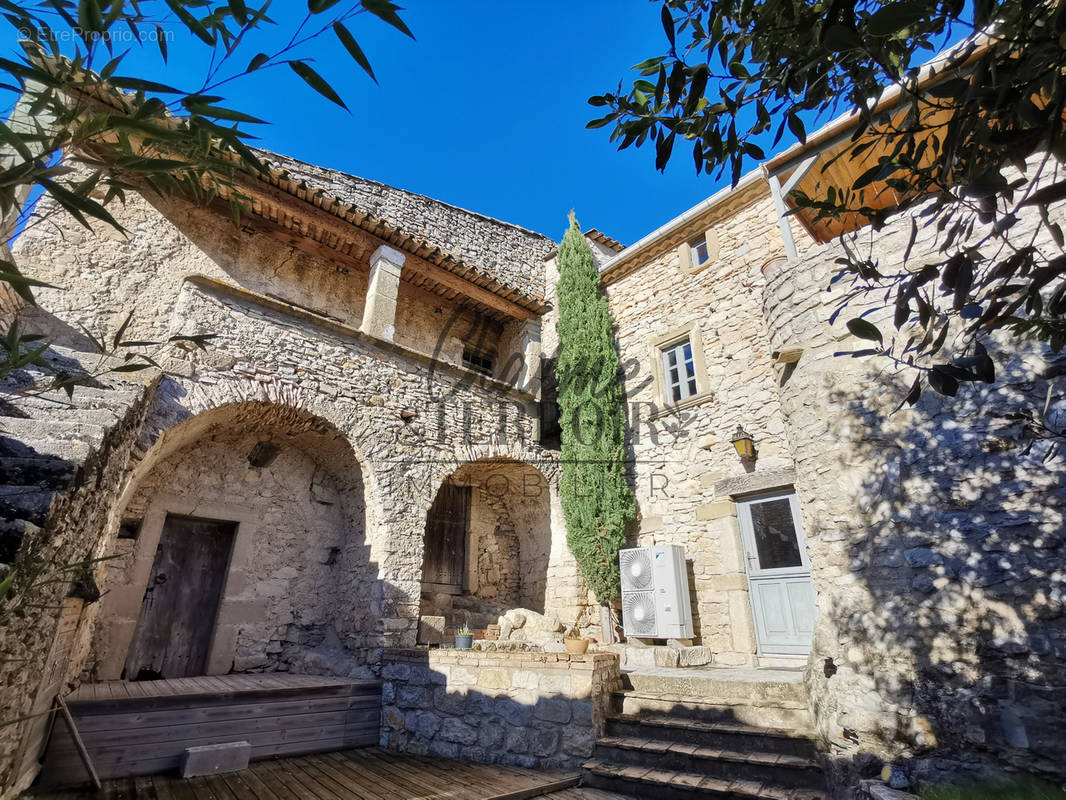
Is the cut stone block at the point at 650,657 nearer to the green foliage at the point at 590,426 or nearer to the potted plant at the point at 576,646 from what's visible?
the potted plant at the point at 576,646

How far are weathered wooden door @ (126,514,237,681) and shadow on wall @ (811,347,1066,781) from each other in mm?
6219

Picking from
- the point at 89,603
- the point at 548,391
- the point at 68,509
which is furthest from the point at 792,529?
the point at 89,603

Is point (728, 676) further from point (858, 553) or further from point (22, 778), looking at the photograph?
point (22, 778)

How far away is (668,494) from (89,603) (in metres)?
6.51

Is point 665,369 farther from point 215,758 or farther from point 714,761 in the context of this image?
point 215,758

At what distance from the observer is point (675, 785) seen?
3695 mm

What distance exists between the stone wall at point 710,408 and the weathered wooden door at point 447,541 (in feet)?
9.19

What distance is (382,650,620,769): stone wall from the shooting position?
453 cm

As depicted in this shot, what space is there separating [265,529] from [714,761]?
5.43 meters

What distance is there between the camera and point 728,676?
16.3 ft

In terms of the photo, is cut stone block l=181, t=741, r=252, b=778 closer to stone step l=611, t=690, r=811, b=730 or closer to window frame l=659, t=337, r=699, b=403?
stone step l=611, t=690, r=811, b=730

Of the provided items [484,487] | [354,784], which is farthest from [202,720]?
[484,487]

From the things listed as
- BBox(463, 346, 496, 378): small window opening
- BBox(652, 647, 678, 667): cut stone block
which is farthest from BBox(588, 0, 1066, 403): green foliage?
BBox(463, 346, 496, 378): small window opening

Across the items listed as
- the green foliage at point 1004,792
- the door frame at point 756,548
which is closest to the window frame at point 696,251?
the door frame at point 756,548
